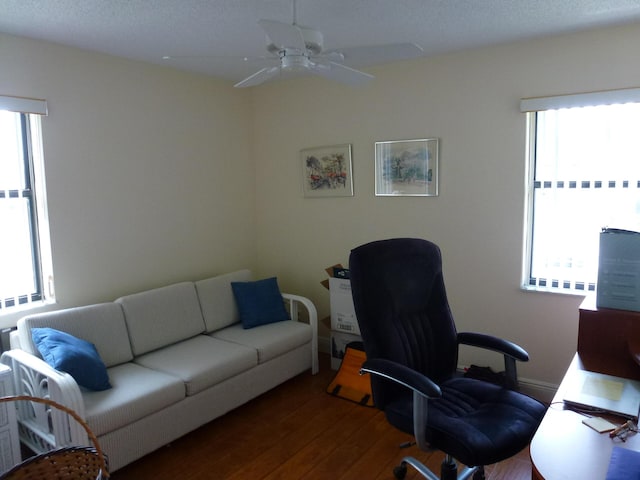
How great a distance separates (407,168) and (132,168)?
2.08m

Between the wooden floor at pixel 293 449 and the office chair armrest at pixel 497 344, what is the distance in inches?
30.5

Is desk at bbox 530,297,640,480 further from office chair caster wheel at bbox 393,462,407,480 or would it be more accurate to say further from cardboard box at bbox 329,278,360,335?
cardboard box at bbox 329,278,360,335

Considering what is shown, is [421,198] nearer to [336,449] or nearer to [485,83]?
[485,83]

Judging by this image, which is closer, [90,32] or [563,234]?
[90,32]

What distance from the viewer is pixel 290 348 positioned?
3.48m

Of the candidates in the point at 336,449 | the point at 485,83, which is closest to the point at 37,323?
the point at 336,449

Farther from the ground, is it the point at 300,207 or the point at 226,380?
the point at 300,207

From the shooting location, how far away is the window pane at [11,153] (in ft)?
9.34

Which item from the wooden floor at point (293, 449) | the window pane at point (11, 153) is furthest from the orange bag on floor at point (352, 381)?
the window pane at point (11, 153)

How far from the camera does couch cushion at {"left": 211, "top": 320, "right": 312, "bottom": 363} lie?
10.8 feet

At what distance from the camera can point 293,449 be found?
2.73 m

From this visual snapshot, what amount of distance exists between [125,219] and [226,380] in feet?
4.61

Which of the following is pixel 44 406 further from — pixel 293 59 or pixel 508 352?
pixel 508 352

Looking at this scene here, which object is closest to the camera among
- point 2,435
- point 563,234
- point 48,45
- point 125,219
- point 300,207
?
point 2,435
